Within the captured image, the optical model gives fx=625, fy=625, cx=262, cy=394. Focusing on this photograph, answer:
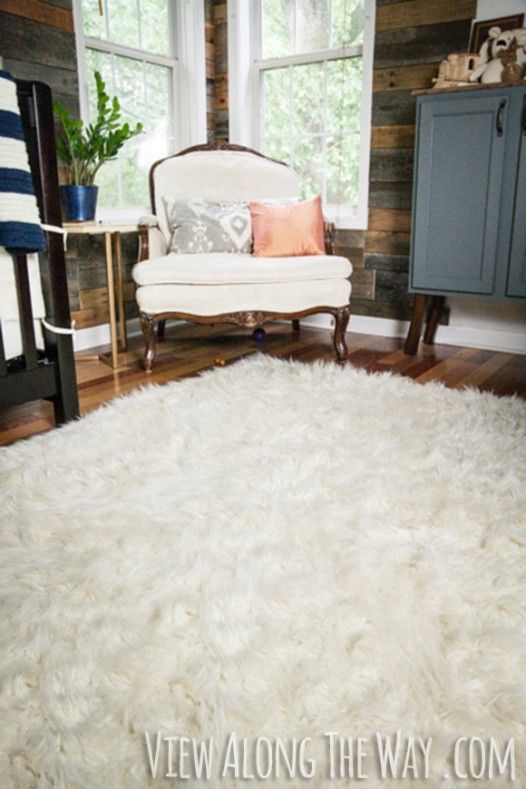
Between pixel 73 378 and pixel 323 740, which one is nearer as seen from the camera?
pixel 323 740

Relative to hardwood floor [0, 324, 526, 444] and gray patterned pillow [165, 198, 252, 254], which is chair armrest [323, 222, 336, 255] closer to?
gray patterned pillow [165, 198, 252, 254]

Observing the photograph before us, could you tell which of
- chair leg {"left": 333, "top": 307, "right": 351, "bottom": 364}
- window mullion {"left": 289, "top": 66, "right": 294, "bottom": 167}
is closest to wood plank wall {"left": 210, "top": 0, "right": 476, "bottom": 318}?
window mullion {"left": 289, "top": 66, "right": 294, "bottom": 167}

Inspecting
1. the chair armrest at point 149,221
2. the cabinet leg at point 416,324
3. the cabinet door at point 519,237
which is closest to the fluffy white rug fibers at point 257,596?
the cabinet door at point 519,237

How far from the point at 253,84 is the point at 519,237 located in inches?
79.3

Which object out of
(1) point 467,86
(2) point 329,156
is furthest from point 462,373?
(2) point 329,156

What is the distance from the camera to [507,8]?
9.20ft

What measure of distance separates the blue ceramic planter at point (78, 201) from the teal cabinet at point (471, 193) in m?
1.47

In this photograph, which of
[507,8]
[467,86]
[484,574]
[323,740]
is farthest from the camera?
[507,8]

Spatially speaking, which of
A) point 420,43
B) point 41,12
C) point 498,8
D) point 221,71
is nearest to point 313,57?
point 221,71

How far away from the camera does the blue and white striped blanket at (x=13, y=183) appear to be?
1.62m

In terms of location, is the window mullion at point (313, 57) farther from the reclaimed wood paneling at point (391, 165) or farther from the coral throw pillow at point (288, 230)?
the coral throw pillow at point (288, 230)

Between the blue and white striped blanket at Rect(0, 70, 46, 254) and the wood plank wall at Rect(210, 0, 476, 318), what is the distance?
2.12 metres

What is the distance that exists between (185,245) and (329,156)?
119cm

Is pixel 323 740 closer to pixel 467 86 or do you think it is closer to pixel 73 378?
pixel 73 378
